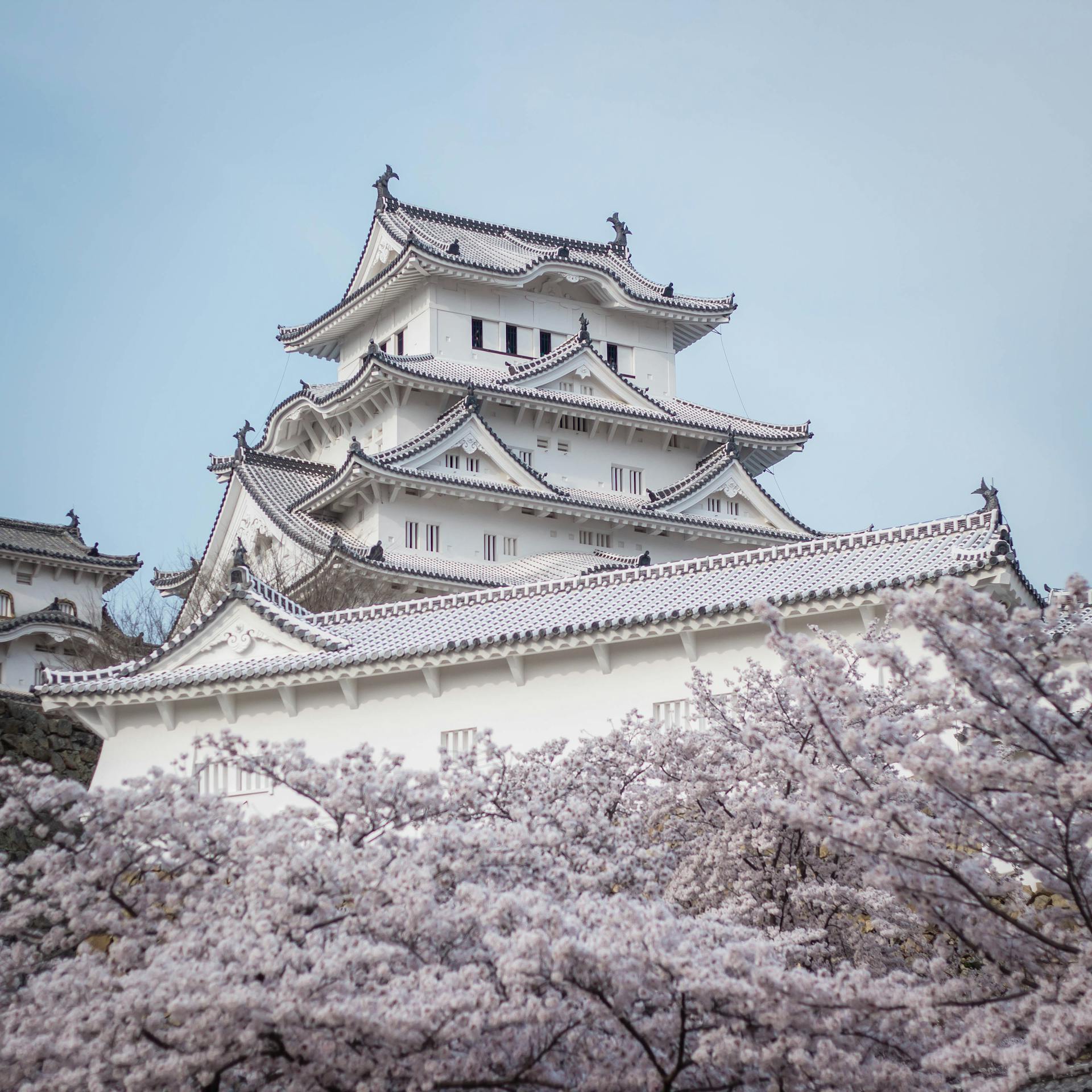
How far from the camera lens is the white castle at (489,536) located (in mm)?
17875

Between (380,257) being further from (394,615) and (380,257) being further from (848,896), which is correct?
(848,896)

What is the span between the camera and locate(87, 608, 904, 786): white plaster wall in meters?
17.6

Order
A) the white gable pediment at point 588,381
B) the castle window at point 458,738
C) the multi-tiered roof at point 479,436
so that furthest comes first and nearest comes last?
the white gable pediment at point 588,381 → the multi-tiered roof at point 479,436 → the castle window at point 458,738

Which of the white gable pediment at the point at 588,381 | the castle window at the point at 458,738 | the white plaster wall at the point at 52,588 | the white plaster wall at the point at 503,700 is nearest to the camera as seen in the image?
the white plaster wall at the point at 503,700

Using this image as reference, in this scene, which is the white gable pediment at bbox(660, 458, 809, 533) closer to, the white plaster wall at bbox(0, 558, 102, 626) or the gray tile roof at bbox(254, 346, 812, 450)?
the gray tile roof at bbox(254, 346, 812, 450)

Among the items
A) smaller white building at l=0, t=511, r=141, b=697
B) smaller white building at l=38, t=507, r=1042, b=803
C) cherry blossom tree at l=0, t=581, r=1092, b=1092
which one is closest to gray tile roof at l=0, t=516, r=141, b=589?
smaller white building at l=0, t=511, r=141, b=697

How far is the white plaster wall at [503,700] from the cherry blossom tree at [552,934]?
6366 millimetres

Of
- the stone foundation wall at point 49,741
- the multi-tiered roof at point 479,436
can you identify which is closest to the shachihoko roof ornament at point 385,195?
the multi-tiered roof at point 479,436

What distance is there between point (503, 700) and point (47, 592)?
31.2 meters

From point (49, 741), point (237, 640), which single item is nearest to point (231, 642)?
point (237, 640)

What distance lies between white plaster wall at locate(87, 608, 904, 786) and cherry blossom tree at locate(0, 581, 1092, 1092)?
6.37m

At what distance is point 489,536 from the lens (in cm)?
3691

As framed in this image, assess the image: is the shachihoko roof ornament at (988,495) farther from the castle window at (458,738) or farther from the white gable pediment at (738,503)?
the white gable pediment at (738,503)

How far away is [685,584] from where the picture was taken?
1898 cm
